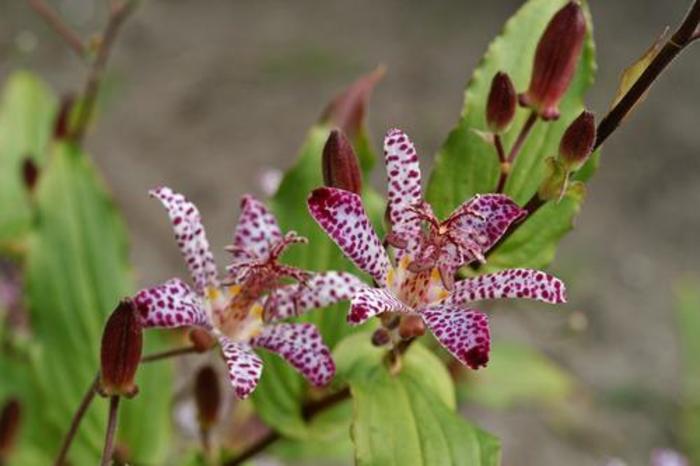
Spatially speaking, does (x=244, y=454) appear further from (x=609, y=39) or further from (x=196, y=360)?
(x=609, y=39)

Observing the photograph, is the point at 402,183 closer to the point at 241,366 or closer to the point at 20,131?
the point at 241,366

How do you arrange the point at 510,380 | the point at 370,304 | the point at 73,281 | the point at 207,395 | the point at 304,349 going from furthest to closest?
the point at 510,380 < the point at 73,281 < the point at 207,395 < the point at 304,349 < the point at 370,304

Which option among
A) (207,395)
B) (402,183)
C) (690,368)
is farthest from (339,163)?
(690,368)

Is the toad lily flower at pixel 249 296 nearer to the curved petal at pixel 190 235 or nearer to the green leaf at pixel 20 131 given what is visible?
the curved petal at pixel 190 235

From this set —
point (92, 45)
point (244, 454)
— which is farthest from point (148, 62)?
point (244, 454)

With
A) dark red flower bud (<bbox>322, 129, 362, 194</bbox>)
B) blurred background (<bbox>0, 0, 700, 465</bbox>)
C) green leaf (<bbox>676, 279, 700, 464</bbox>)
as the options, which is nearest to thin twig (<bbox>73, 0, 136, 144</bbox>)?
dark red flower bud (<bbox>322, 129, 362, 194</bbox>)

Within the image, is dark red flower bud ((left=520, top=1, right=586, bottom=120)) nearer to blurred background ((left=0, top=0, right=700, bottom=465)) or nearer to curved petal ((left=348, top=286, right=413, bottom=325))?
curved petal ((left=348, top=286, right=413, bottom=325))

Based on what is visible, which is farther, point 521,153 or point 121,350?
point 521,153
